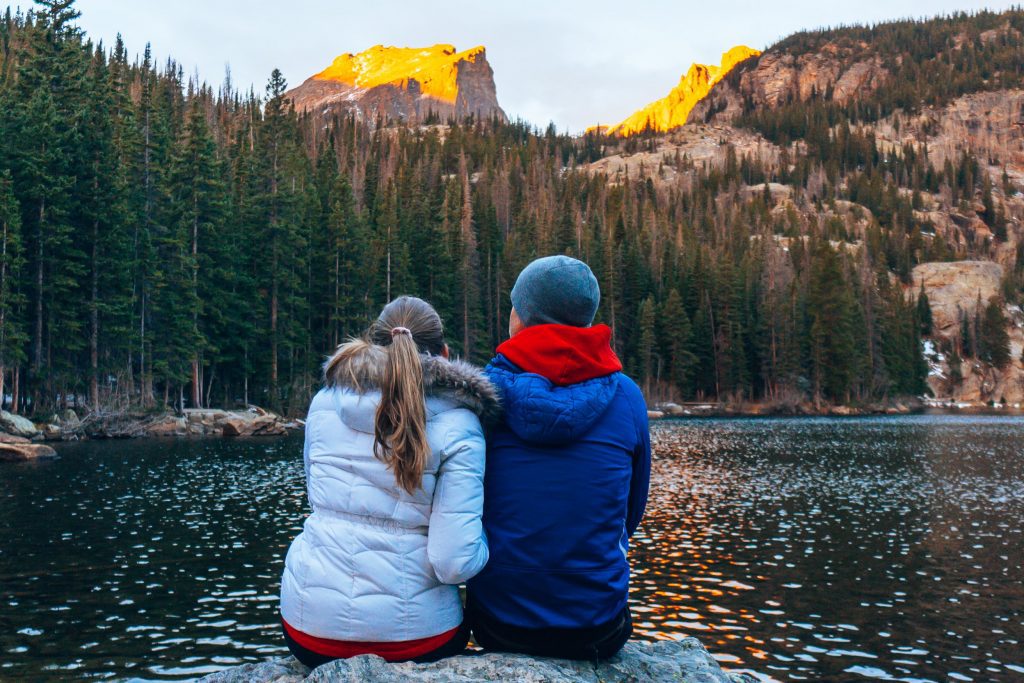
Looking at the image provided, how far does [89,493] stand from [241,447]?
51.5 ft

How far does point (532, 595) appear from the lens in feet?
12.4

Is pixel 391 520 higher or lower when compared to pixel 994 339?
lower

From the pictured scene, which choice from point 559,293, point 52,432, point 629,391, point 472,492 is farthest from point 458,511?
point 52,432

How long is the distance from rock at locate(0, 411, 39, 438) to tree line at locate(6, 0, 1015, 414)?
300 centimetres

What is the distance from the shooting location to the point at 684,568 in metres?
15.5

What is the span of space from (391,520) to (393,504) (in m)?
0.08

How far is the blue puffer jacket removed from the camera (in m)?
3.76

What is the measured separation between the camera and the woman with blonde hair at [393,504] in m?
3.58

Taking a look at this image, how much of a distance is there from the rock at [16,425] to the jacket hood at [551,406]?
3909 centimetres

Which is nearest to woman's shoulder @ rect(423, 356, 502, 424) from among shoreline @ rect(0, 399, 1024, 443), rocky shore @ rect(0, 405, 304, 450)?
rocky shore @ rect(0, 405, 304, 450)

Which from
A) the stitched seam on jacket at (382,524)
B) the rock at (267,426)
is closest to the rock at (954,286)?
the rock at (267,426)

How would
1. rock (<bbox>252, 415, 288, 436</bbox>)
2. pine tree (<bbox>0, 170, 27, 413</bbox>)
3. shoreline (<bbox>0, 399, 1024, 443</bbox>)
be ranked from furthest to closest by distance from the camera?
rock (<bbox>252, 415, 288, 436</bbox>)
pine tree (<bbox>0, 170, 27, 413</bbox>)
shoreline (<bbox>0, 399, 1024, 443</bbox>)

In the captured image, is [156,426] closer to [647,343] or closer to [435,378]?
[435,378]

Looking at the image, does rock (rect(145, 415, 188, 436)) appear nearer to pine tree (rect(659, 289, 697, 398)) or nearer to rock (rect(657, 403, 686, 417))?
rock (rect(657, 403, 686, 417))
